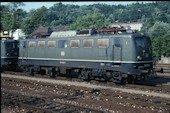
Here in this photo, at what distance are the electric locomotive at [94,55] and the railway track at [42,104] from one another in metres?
6.33

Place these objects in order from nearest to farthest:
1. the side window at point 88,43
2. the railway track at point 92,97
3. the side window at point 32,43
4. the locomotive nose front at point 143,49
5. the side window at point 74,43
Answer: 1. the railway track at point 92,97
2. the locomotive nose front at point 143,49
3. the side window at point 88,43
4. the side window at point 74,43
5. the side window at point 32,43

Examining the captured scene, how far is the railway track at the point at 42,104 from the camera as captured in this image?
1294cm

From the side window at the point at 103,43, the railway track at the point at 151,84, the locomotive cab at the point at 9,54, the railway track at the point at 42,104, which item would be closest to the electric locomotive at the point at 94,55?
the side window at the point at 103,43

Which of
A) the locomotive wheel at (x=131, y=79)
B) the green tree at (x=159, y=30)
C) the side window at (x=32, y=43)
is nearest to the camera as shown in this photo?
the locomotive wheel at (x=131, y=79)

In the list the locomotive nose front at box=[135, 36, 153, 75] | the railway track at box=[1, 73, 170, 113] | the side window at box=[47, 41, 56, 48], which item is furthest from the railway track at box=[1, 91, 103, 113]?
the side window at box=[47, 41, 56, 48]

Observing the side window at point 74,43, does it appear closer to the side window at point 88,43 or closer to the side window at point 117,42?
the side window at point 88,43

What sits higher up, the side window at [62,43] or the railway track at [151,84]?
the side window at [62,43]

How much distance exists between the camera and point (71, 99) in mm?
16062

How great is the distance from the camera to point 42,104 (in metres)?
14.6

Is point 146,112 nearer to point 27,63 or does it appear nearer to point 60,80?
point 60,80

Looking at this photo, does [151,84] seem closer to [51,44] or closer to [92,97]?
[92,97]

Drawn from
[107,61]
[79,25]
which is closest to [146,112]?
[107,61]

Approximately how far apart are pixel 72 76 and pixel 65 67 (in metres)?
1.94

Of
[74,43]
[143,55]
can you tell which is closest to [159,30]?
[74,43]
